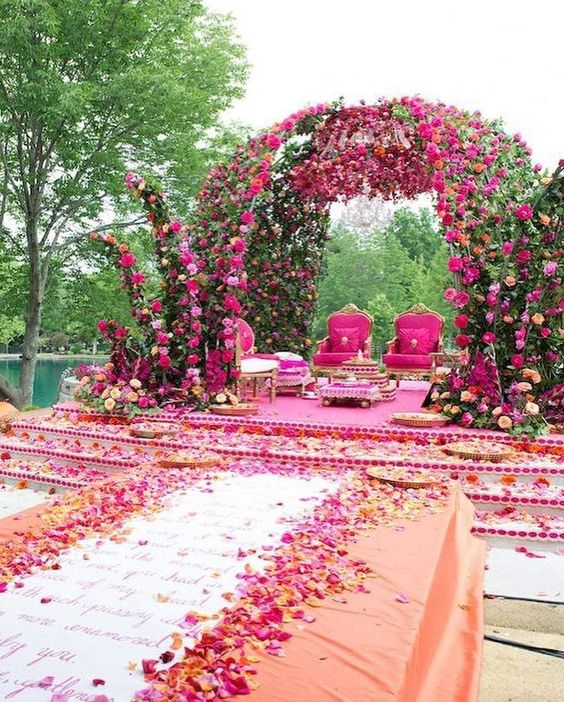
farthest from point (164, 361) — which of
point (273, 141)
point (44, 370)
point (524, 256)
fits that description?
point (44, 370)

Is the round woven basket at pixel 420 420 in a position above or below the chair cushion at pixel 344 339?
below

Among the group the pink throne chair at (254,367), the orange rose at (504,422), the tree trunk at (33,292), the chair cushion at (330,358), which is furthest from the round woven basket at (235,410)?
the tree trunk at (33,292)

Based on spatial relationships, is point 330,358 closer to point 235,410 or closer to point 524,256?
point 235,410

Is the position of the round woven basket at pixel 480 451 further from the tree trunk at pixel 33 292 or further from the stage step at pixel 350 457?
the tree trunk at pixel 33 292

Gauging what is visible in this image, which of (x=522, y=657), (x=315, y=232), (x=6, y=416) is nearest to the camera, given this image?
(x=522, y=657)

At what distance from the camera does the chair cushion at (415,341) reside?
9461 millimetres

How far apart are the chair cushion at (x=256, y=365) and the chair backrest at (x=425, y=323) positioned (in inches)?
105

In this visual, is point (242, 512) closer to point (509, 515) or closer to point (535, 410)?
point (509, 515)

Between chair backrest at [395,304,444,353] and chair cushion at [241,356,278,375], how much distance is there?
105 inches

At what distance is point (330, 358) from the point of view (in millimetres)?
9367

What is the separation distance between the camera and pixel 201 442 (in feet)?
18.7

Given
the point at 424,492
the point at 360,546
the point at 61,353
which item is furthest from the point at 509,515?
the point at 61,353

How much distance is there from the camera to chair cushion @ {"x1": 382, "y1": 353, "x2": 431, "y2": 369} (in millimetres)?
8727

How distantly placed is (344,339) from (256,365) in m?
2.59
